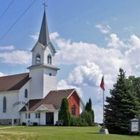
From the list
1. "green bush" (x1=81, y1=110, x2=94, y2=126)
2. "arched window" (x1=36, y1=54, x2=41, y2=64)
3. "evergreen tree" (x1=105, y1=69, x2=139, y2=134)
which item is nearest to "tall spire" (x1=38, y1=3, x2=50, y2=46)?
"arched window" (x1=36, y1=54, x2=41, y2=64)

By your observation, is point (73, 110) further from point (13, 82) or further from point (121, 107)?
point (121, 107)

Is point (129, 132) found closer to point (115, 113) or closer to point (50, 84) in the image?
point (115, 113)

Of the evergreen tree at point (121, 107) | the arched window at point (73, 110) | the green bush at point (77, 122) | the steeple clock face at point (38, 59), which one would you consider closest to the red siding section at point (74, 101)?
the arched window at point (73, 110)

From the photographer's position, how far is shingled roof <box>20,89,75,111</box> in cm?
6114

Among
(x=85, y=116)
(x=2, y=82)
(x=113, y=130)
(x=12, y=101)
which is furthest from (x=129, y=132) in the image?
(x=2, y=82)

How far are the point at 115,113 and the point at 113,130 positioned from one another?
1.82 m

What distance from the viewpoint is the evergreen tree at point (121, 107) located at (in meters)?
37.1

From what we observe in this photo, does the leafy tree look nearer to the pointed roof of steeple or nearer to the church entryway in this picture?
the church entryway

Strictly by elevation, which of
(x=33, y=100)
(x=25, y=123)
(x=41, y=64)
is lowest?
(x=25, y=123)

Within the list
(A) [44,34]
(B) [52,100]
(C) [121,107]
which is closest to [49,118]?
(B) [52,100]

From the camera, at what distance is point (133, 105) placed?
3756 centimetres

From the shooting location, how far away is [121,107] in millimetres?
37438

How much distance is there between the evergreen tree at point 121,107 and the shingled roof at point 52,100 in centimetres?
2356

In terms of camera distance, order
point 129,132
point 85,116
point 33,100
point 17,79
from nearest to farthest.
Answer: point 129,132
point 85,116
point 33,100
point 17,79
